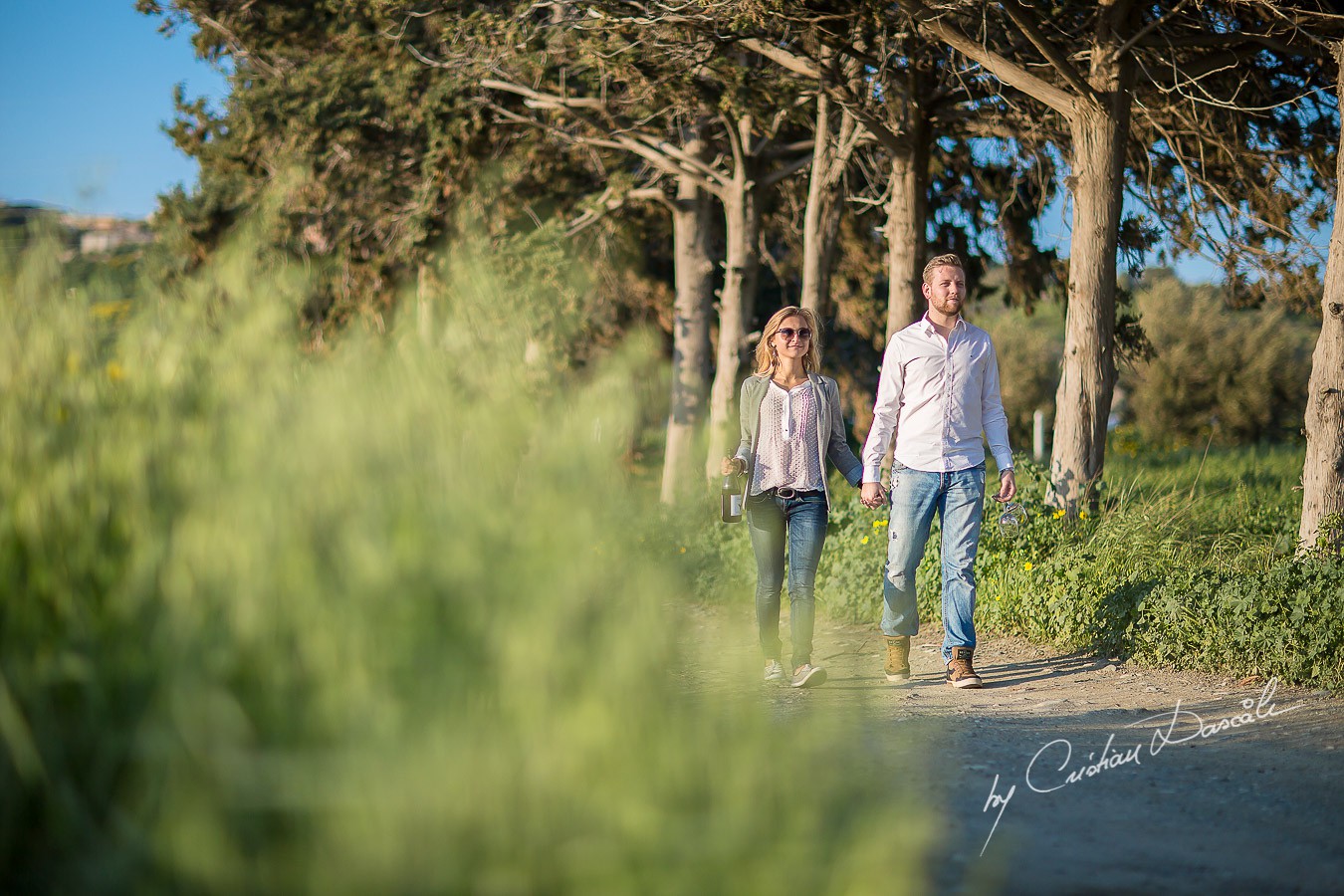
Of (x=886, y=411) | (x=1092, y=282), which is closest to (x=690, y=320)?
(x=1092, y=282)

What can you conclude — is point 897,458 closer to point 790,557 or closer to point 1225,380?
point 790,557

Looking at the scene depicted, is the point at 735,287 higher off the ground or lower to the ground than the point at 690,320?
higher

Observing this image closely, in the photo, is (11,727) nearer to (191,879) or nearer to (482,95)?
(191,879)

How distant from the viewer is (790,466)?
668 cm

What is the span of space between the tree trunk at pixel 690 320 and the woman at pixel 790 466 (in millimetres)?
10117

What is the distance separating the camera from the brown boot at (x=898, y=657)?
693cm

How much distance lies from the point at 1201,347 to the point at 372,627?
35370 millimetres

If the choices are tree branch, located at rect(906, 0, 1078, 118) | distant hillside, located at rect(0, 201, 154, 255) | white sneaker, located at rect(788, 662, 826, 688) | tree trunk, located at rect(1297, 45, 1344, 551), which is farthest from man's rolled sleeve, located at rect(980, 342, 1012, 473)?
distant hillside, located at rect(0, 201, 154, 255)

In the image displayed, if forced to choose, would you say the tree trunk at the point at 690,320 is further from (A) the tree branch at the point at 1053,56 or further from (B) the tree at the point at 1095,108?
(A) the tree branch at the point at 1053,56

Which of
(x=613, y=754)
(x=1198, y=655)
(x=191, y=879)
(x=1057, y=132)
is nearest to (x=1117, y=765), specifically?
(x=1198, y=655)

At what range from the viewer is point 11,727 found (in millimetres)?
2344

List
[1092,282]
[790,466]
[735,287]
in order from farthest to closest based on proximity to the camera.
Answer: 1. [735,287]
2. [1092,282]
3. [790,466]

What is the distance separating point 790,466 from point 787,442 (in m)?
0.13

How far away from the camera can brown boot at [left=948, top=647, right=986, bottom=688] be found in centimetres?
667
